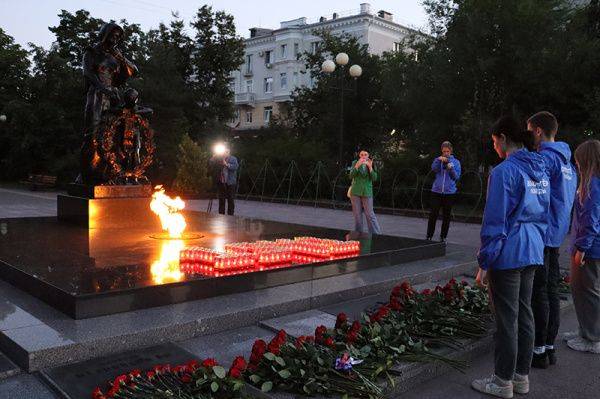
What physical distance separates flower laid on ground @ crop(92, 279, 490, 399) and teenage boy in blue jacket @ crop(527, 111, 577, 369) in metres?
0.46

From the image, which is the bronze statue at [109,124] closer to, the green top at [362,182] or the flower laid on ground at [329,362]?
the green top at [362,182]

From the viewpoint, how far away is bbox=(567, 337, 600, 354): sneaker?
456 cm

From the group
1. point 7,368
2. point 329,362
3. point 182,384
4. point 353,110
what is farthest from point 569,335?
point 353,110

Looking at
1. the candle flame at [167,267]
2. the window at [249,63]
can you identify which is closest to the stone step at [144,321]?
the candle flame at [167,267]

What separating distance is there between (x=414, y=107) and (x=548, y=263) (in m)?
18.0

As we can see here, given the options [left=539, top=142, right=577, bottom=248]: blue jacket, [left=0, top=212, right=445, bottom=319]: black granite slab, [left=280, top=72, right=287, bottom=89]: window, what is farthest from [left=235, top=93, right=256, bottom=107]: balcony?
[left=539, top=142, right=577, bottom=248]: blue jacket

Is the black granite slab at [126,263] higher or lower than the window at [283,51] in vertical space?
lower

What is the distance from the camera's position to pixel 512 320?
11.4 ft

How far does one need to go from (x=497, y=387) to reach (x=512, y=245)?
3.09 feet

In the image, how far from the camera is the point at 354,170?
921 cm

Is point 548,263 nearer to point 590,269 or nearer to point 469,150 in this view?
point 590,269

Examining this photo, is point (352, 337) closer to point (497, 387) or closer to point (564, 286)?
point (497, 387)

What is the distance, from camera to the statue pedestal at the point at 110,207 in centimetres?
831

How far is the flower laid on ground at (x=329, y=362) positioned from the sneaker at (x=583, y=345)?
827 mm
